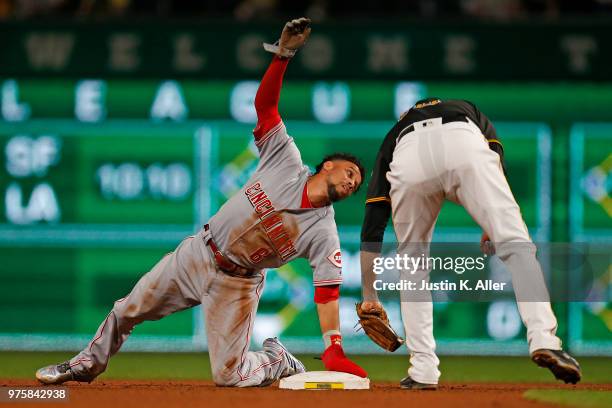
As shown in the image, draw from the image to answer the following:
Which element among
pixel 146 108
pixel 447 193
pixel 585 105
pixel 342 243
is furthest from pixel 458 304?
pixel 447 193

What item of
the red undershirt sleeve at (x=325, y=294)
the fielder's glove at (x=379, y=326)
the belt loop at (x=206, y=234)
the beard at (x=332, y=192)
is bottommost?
the fielder's glove at (x=379, y=326)

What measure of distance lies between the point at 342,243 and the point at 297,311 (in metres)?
0.73

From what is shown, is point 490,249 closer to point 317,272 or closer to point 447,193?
point 447,193

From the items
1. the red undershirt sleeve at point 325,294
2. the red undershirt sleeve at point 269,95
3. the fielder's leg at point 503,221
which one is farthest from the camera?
the red undershirt sleeve at point 269,95

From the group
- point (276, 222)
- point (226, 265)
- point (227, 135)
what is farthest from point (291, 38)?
point (227, 135)

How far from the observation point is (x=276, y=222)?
21.9ft

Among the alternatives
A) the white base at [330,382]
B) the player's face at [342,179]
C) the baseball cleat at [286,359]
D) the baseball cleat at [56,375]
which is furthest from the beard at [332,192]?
the baseball cleat at [56,375]

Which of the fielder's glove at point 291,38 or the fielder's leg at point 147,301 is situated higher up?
the fielder's glove at point 291,38

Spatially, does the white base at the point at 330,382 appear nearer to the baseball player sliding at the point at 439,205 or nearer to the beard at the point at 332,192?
the baseball player sliding at the point at 439,205

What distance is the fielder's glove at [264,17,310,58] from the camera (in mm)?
6414

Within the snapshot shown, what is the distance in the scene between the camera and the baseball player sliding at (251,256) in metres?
6.63

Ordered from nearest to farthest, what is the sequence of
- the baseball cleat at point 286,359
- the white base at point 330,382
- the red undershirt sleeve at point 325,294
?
the white base at point 330,382
the red undershirt sleeve at point 325,294
the baseball cleat at point 286,359

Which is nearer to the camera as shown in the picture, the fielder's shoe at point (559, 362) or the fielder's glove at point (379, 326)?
the fielder's shoe at point (559, 362)

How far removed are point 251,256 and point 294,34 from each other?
1.27m
